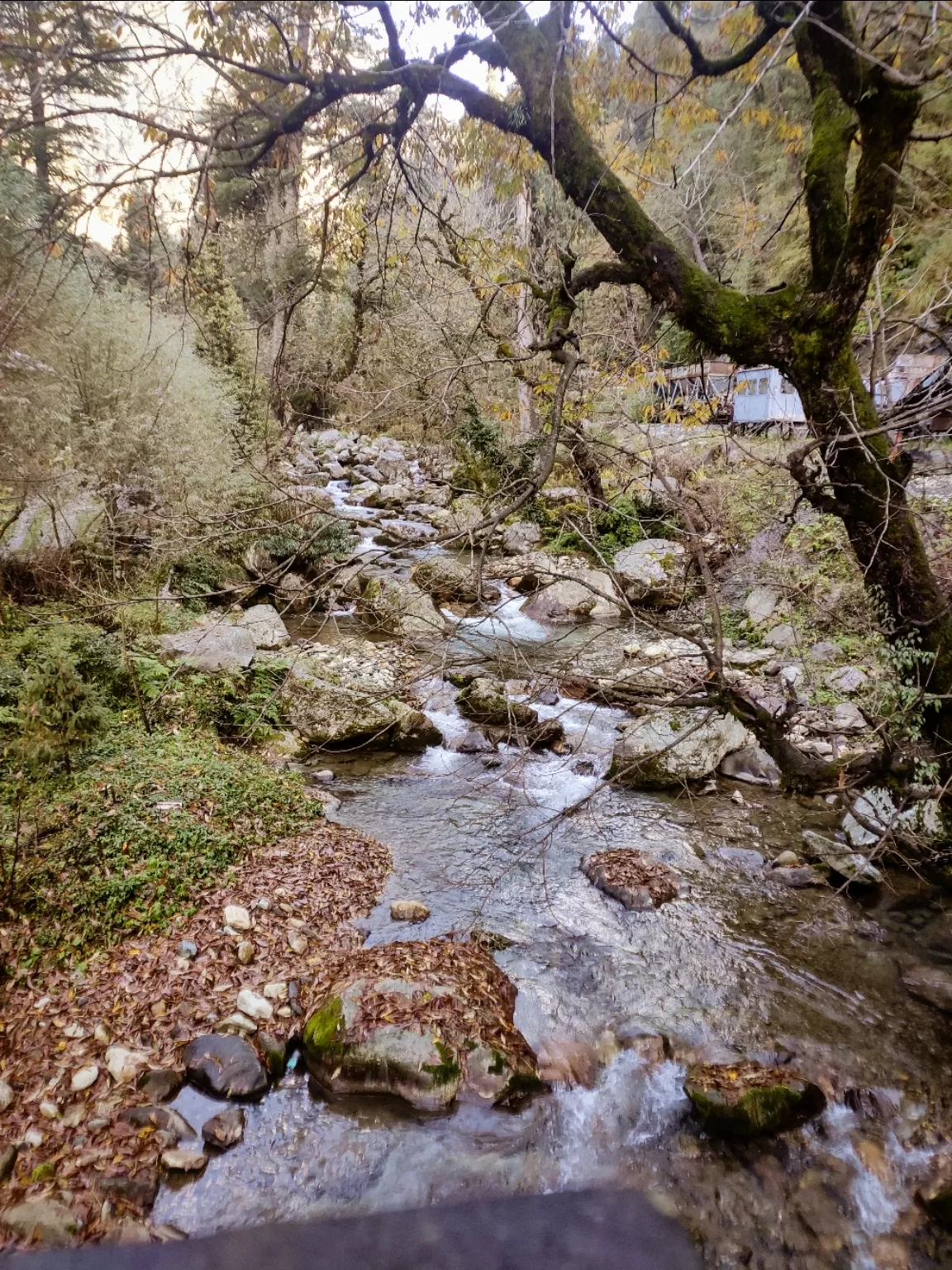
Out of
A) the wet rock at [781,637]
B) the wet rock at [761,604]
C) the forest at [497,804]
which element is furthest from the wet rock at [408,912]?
the wet rock at [761,604]

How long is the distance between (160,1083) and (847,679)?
7570 millimetres

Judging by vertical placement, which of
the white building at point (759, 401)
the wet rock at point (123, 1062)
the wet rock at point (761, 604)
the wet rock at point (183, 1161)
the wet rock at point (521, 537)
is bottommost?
the wet rock at point (183, 1161)

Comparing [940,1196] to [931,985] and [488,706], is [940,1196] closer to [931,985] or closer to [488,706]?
[931,985]

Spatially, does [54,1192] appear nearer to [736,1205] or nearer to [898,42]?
[736,1205]

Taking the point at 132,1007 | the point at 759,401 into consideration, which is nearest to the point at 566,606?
the point at 759,401

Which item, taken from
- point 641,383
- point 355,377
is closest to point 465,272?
point 641,383

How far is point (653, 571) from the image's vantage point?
11.9 metres

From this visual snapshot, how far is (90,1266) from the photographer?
2.45m

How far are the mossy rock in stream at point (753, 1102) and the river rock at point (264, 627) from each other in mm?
6685

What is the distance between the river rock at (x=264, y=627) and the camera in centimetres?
849

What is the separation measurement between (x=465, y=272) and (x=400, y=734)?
15.3 feet

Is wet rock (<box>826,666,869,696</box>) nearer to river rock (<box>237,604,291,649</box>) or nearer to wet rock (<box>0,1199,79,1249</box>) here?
river rock (<box>237,604,291,649</box>)

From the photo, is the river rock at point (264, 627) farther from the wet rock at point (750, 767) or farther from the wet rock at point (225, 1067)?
the wet rock at point (750, 767)

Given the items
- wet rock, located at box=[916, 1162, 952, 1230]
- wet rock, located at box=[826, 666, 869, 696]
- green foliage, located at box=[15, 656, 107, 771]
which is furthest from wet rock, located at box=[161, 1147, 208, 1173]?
wet rock, located at box=[826, 666, 869, 696]
